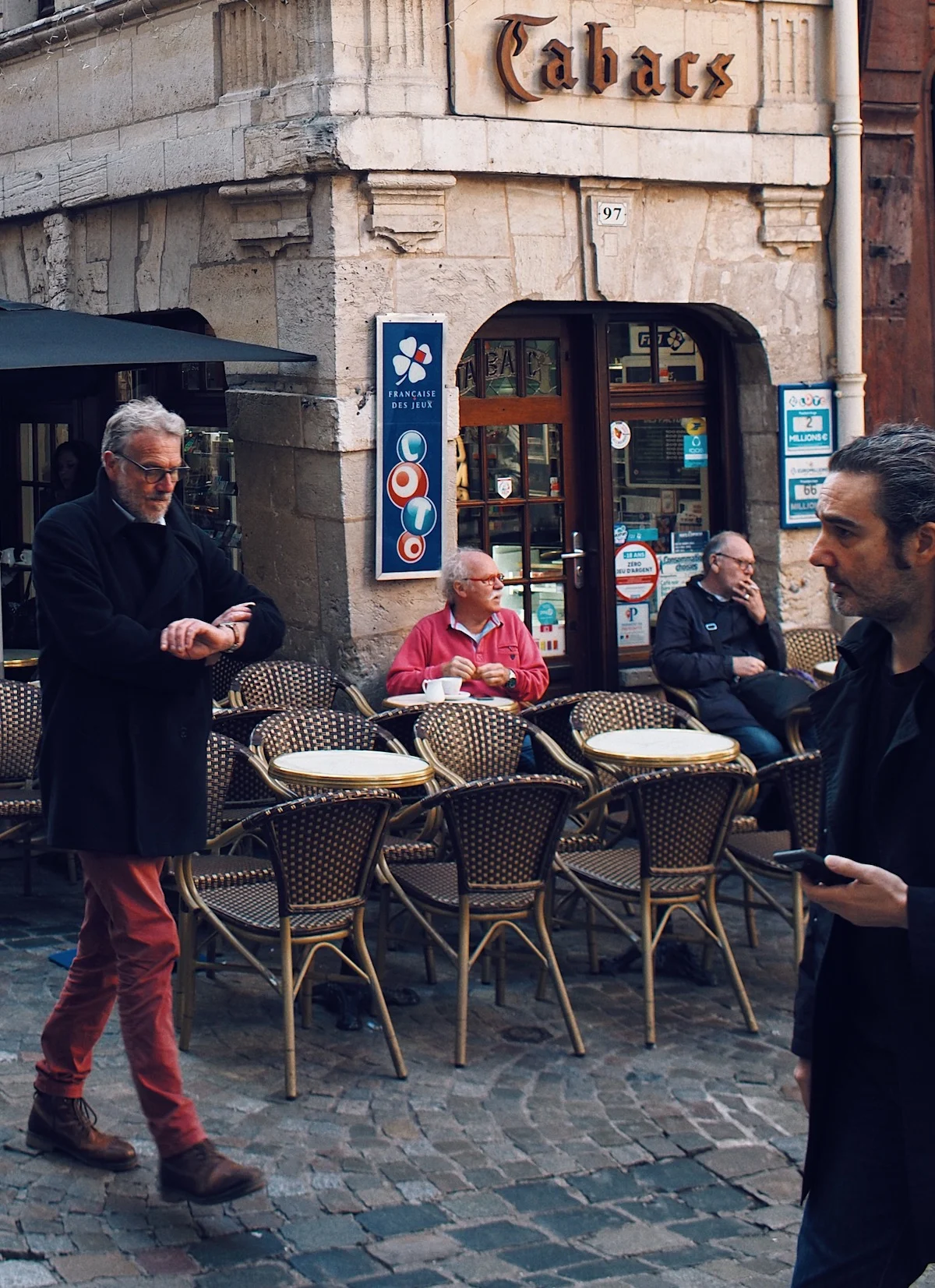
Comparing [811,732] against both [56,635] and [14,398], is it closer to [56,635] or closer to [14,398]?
→ [56,635]

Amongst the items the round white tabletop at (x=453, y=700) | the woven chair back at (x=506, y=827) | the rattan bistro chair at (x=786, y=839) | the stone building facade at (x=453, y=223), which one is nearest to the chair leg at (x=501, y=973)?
the woven chair back at (x=506, y=827)

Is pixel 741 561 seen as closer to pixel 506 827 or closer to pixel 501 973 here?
pixel 501 973

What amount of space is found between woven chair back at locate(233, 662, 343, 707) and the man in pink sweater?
0.28 m

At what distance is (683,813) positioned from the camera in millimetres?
5938

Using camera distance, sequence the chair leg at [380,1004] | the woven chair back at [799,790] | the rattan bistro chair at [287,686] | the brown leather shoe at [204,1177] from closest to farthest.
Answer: the brown leather shoe at [204,1177]
the chair leg at [380,1004]
the woven chair back at [799,790]
the rattan bistro chair at [287,686]

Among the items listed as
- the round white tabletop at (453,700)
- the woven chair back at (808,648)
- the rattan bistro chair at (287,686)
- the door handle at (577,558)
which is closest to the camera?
the round white tabletop at (453,700)

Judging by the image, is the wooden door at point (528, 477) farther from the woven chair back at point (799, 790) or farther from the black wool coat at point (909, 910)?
the black wool coat at point (909, 910)

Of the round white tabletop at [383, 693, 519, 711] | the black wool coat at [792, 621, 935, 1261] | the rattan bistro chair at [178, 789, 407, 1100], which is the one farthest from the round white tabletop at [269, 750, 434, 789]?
the black wool coat at [792, 621, 935, 1261]

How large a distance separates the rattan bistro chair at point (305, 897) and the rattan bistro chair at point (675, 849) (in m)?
0.87

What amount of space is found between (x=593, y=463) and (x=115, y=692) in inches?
213

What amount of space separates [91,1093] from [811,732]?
3.97 m

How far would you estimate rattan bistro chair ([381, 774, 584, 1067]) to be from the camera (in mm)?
5598

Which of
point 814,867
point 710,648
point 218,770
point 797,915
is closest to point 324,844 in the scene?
point 218,770

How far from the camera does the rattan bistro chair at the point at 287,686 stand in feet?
25.6
